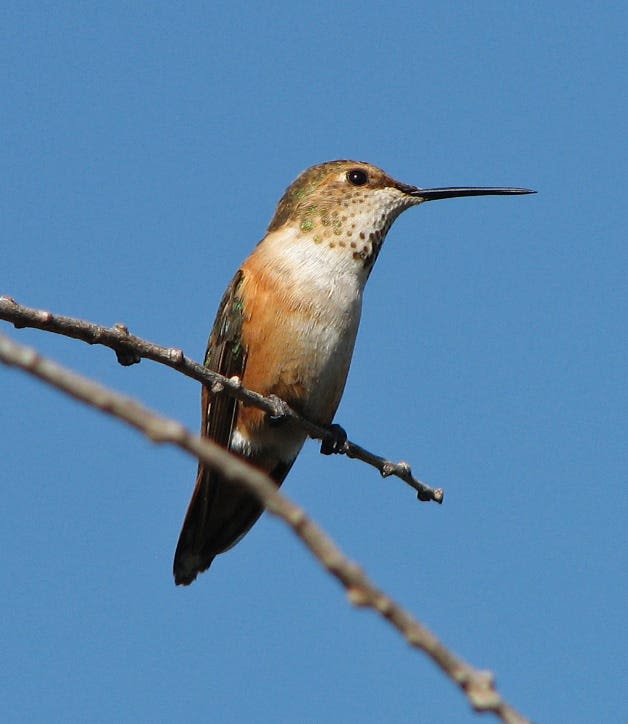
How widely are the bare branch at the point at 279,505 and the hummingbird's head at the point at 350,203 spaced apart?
510 centimetres

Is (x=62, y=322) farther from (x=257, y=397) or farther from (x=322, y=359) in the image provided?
(x=322, y=359)

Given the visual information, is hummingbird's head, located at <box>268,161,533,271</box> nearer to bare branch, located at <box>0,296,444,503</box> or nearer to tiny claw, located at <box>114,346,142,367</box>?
bare branch, located at <box>0,296,444,503</box>

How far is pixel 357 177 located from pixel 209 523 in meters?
2.35

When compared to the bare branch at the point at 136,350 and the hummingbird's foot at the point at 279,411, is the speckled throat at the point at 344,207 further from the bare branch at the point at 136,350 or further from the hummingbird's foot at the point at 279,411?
the bare branch at the point at 136,350

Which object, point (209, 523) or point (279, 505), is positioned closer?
point (279, 505)

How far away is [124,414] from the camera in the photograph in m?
1.17

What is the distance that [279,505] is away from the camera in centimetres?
121

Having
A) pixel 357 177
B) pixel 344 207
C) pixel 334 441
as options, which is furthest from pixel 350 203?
pixel 334 441

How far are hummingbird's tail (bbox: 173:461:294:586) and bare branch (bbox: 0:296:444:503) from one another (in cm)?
136

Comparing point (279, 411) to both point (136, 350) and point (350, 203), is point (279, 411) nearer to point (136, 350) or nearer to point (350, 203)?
point (350, 203)

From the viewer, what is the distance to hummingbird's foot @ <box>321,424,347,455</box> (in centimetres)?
600

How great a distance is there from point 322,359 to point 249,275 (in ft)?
2.35

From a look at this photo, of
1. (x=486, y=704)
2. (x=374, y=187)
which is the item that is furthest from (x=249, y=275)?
(x=486, y=704)

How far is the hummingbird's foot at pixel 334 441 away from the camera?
6.00m
